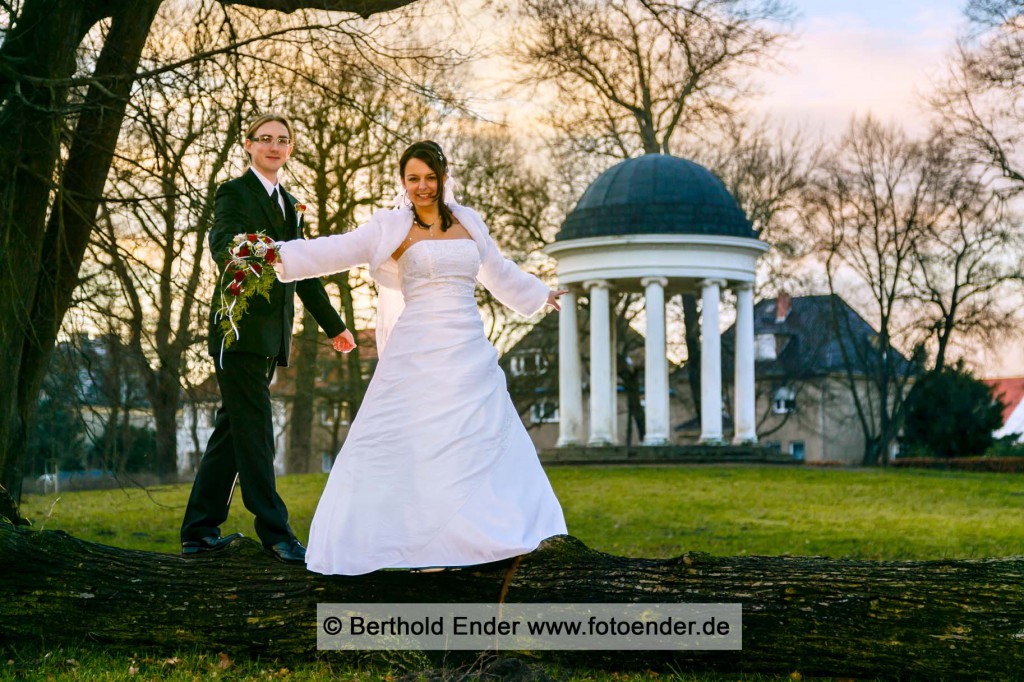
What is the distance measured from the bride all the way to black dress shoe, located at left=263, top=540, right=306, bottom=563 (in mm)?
342

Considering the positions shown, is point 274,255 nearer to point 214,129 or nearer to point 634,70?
point 214,129

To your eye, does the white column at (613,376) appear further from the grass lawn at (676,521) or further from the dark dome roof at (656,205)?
the grass lawn at (676,521)

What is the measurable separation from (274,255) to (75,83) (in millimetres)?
3162

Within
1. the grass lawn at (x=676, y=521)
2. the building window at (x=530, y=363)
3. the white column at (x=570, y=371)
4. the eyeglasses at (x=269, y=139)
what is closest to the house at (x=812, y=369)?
the building window at (x=530, y=363)

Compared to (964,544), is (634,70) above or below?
above

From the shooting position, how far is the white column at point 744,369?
28.7m

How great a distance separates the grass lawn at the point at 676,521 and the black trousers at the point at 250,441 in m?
0.73

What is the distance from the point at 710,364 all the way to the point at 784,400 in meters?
19.7

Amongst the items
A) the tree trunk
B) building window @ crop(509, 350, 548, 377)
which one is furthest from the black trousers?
building window @ crop(509, 350, 548, 377)

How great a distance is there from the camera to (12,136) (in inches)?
376

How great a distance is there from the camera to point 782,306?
140ft

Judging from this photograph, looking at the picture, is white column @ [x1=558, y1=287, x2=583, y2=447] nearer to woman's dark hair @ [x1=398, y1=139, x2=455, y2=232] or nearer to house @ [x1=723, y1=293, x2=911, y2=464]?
house @ [x1=723, y1=293, x2=911, y2=464]

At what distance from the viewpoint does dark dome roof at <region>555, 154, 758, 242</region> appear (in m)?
27.5

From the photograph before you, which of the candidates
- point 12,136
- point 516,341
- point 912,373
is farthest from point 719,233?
point 12,136
